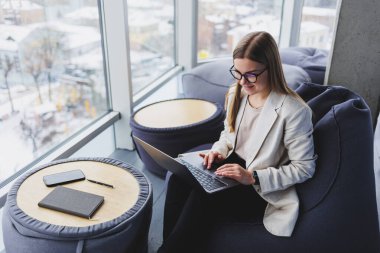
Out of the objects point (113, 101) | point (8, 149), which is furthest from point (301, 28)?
point (8, 149)

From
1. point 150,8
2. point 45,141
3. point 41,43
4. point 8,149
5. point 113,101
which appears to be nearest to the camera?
point 8,149

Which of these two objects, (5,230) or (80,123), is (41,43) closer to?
(80,123)

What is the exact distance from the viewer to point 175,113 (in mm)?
2721

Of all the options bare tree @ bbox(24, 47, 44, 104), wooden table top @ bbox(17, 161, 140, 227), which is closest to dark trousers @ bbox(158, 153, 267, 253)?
wooden table top @ bbox(17, 161, 140, 227)

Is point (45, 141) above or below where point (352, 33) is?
below

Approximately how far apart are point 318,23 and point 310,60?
51.0 inches

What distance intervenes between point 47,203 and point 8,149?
752mm

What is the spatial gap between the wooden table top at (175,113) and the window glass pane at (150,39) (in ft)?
2.03

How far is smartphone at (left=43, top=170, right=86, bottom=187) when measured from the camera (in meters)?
1.72

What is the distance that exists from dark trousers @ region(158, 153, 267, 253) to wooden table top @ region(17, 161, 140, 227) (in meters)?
0.22

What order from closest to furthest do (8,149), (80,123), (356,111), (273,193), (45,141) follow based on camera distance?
(356,111) → (273,193) → (8,149) → (45,141) → (80,123)

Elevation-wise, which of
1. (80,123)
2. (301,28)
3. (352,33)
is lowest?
(80,123)

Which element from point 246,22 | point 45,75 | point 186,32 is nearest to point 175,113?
point 45,75

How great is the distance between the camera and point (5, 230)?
1.54 m
